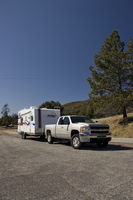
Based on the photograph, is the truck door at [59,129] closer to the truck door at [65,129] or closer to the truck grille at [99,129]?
the truck door at [65,129]

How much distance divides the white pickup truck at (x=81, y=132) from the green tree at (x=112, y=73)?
8.63 m

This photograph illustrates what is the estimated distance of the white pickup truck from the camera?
31.0 feet

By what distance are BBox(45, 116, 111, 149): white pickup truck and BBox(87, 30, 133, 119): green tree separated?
863 cm

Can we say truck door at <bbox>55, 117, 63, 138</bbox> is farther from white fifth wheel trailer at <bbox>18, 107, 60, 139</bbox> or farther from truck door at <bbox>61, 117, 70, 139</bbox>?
white fifth wheel trailer at <bbox>18, 107, 60, 139</bbox>

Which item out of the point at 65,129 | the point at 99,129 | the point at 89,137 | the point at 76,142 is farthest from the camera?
the point at 65,129

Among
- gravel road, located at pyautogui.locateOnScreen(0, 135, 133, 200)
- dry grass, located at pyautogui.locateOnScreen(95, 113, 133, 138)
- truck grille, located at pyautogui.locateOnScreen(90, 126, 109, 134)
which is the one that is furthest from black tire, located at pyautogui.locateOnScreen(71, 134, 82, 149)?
dry grass, located at pyautogui.locateOnScreen(95, 113, 133, 138)

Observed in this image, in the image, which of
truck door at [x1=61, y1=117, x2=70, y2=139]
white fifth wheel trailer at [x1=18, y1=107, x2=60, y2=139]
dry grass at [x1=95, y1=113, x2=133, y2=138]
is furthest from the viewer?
dry grass at [x1=95, y1=113, x2=133, y2=138]

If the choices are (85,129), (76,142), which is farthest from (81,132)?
(76,142)

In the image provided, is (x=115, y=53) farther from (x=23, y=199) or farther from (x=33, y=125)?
(x=23, y=199)

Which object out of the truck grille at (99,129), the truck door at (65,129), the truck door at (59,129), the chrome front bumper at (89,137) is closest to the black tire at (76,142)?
the chrome front bumper at (89,137)

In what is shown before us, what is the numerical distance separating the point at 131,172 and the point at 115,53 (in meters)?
16.8

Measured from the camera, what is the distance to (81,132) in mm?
9609

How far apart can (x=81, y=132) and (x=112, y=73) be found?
11.9 metres

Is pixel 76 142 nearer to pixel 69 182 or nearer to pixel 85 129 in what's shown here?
pixel 85 129
